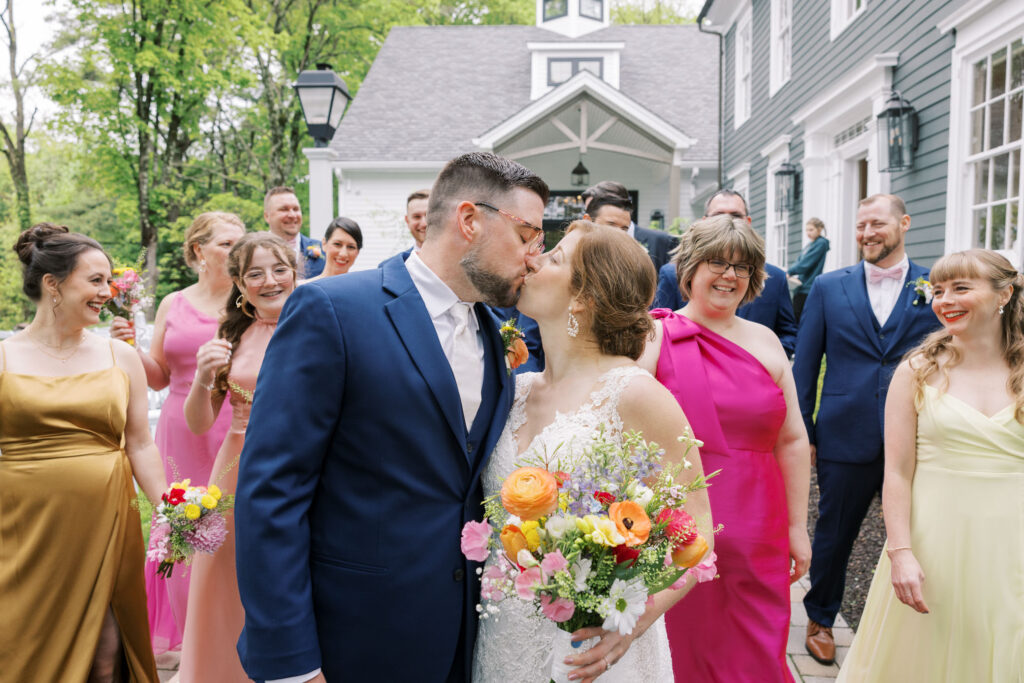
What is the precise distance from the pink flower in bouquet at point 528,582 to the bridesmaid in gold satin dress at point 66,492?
2485 mm

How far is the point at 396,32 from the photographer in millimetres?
22219

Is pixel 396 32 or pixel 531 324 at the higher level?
pixel 396 32

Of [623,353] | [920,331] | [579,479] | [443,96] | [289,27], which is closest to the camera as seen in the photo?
[579,479]

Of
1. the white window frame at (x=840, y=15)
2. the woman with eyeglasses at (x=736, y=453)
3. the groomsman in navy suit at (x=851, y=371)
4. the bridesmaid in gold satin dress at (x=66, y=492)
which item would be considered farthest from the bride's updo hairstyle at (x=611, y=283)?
the white window frame at (x=840, y=15)

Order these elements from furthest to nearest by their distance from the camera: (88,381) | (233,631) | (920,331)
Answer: (920,331) < (88,381) < (233,631)

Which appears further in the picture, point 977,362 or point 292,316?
point 977,362

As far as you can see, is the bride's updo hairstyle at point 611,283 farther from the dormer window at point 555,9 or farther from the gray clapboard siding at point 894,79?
the dormer window at point 555,9

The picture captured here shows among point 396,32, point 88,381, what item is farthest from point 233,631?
point 396,32

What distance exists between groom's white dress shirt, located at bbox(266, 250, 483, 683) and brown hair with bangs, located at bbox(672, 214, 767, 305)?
1519 millimetres

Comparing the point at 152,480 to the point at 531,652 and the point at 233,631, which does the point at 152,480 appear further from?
→ the point at 531,652

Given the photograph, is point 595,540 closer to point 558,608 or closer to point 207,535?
point 558,608

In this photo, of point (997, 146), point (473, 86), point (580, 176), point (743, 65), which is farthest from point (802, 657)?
point (473, 86)

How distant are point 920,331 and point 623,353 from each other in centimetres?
285

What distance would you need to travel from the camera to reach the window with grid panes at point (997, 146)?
6320mm
